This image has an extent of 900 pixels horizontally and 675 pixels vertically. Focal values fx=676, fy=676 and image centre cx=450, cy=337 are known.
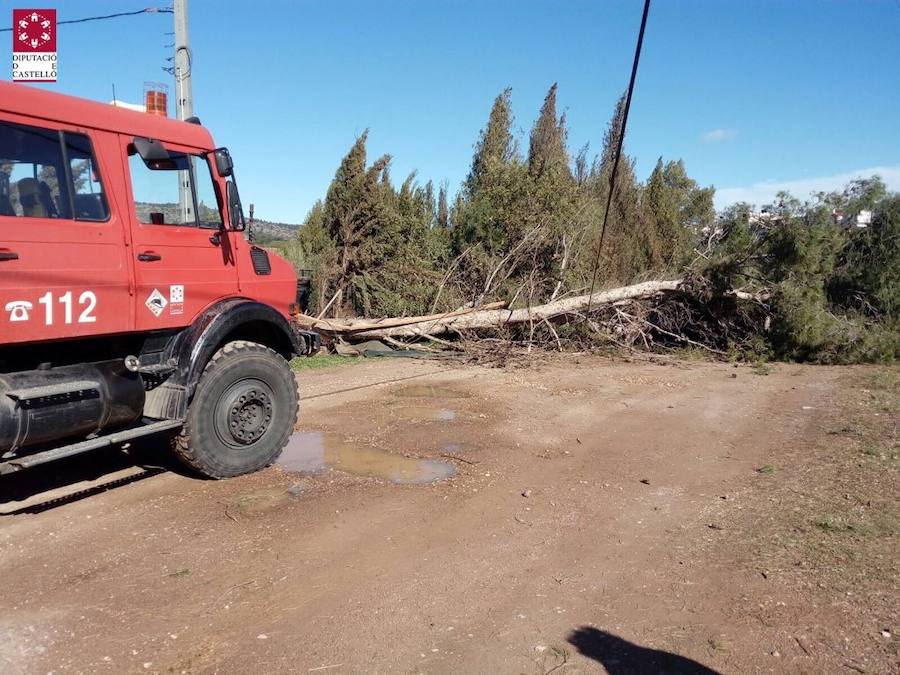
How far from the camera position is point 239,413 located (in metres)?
5.45

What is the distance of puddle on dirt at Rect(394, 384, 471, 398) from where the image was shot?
894 centimetres

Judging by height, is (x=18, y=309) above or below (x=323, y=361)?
above

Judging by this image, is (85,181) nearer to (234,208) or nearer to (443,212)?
(234,208)

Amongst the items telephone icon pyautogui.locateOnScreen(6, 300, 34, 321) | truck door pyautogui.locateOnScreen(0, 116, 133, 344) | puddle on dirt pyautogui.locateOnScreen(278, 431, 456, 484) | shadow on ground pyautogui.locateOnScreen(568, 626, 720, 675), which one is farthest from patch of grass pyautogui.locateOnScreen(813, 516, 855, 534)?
telephone icon pyautogui.locateOnScreen(6, 300, 34, 321)

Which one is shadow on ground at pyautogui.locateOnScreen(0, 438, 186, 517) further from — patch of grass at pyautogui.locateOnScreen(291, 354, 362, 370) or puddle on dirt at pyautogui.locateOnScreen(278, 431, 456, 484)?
patch of grass at pyautogui.locateOnScreen(291, 354, 362, 370)

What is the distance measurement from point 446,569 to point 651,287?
33.6ft

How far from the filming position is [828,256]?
40.1ft

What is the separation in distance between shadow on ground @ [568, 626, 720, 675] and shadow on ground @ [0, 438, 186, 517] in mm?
3798

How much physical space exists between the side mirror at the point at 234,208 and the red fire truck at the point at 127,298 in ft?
0.04

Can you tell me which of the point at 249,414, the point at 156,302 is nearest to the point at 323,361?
the point at 249,414

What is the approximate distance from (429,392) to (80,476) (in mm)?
4559

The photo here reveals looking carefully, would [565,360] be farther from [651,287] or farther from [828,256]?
[828,256]

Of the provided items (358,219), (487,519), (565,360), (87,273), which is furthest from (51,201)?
(358,219)

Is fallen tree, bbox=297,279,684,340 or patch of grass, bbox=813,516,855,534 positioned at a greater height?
fallen tree, bbox=297,279,684,340
